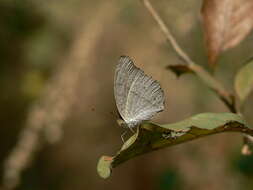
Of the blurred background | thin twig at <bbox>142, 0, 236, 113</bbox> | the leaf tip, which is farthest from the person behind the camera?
the blurred background

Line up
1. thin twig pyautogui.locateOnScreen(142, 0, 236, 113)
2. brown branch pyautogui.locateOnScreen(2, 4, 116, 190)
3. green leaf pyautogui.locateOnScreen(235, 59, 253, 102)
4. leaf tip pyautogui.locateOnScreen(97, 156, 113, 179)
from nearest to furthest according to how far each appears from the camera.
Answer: leaf tip pyautogui.locateOnScreen(97, 156, 113, 179) → thin twig pyautogui.locateOnScreen(142, 0, 236, 113) → green leaf pyautogui.locateOnScreen(235, 59, 253, 102) → brown branch pyautogui.locateOnScreen(2, 4, 116, 190)

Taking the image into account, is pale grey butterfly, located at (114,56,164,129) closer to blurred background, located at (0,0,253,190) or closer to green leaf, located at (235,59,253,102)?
green leaf, located at (235,59,253,102)

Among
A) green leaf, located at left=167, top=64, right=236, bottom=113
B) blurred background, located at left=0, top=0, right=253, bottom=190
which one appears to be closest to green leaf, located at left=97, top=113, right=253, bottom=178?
green leaf, located at left=167, top=64, right=236, bottom=113

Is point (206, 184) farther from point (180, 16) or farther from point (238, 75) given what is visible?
point (238, 75)

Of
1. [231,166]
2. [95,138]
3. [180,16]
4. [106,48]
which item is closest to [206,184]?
[231,166]

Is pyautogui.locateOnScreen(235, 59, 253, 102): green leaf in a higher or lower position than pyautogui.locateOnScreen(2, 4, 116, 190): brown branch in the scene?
lower

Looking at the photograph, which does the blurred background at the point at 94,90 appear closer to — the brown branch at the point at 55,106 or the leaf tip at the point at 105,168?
the brown branch at the point at 55,106
